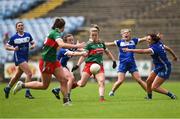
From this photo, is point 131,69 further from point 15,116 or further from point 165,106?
point 15,116

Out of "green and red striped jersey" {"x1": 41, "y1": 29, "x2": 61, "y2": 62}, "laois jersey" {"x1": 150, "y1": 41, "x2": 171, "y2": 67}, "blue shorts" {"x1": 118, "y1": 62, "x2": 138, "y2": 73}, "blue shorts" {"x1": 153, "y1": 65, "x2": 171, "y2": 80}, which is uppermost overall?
"green and red striped jersey" {"x1": 41, "y1": 29, "x2": 61, "y2": 62}

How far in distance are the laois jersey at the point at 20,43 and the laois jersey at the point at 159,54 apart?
12.6 feet

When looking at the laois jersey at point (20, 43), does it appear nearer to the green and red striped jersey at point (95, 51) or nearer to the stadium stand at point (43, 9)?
A: the green and red striped jersey at point (95, 51)

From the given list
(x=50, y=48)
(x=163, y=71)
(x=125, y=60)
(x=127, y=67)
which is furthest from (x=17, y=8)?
(x=50, y=48)

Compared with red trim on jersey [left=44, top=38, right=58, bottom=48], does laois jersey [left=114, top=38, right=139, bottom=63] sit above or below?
below

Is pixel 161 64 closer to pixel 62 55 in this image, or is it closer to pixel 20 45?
pixel 62 55

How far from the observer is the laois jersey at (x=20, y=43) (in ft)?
62.3

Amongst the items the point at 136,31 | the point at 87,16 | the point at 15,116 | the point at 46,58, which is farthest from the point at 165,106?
the point at 87,16

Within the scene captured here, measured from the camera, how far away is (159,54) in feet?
58.5

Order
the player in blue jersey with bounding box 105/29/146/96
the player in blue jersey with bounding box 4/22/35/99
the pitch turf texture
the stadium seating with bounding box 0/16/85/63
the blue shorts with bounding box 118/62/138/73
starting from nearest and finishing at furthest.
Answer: the pitch turf texture, the player in blue jersey with bounding box 4/22/35/99, the player in blue jersey with bounding box 105/29/146/96, the blue shorts with bounding box 118/62/138/73, the stadium seating with bounding box 0/16/85/63

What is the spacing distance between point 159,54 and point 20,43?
13.7 feet

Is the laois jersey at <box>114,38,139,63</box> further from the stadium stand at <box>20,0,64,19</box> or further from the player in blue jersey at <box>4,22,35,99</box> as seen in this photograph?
the stadium stand at <box>20,0,64,19</box>

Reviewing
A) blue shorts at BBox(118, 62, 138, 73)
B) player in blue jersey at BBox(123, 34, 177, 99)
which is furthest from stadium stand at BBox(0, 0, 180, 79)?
player in blue jersey at BBox(123, 34, 177, 99)

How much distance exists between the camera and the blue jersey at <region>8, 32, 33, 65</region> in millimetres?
18953
